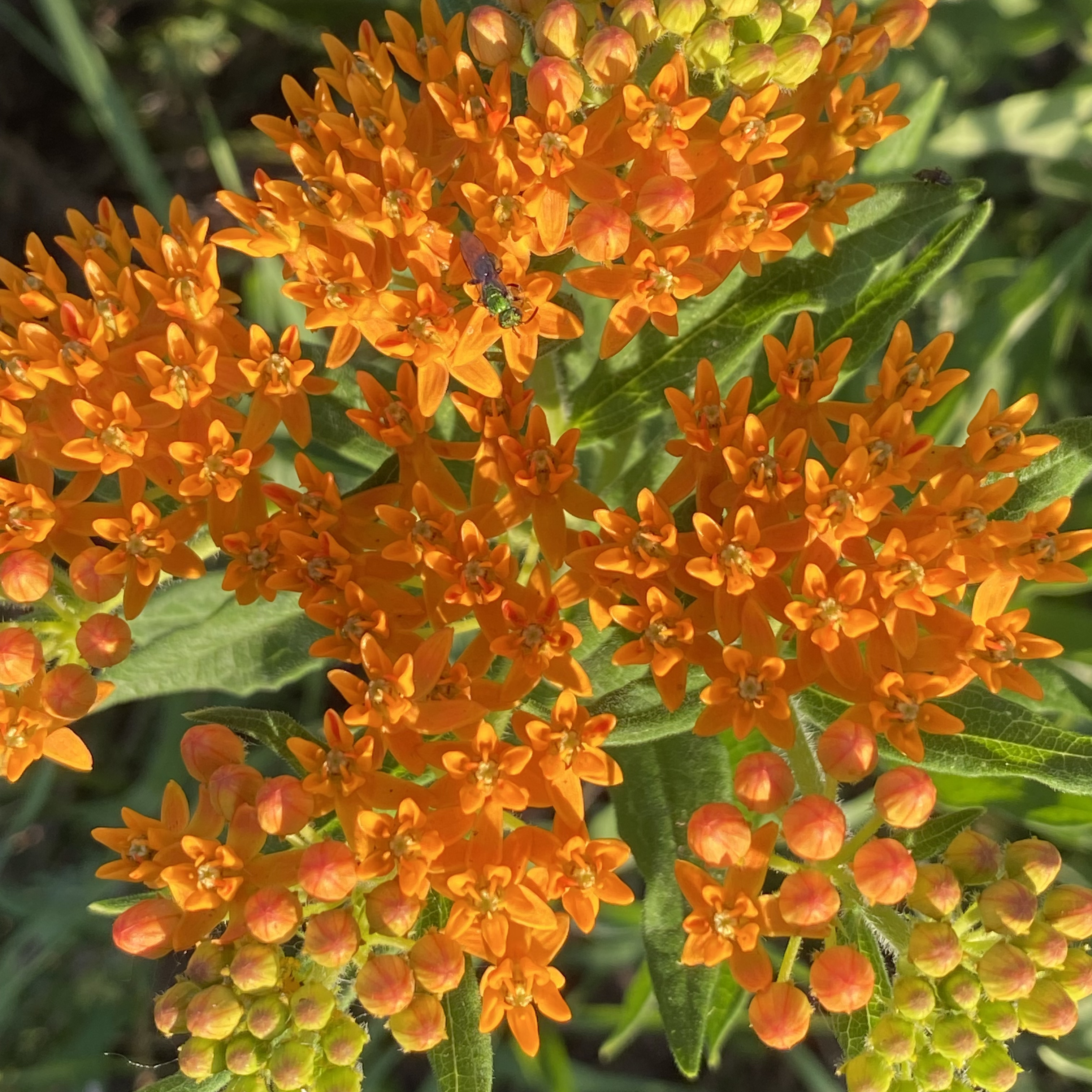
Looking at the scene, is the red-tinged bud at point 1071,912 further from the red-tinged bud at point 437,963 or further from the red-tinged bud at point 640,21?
the red-tinged bud at point 640,21

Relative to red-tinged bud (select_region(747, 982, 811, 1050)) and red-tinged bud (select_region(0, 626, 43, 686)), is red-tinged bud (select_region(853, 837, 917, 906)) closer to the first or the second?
red-tinged bud (select_region(747, 982, 811, 1050))

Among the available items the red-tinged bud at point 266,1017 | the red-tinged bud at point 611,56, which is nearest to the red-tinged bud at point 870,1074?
the red-tinged bud at point 266,1017

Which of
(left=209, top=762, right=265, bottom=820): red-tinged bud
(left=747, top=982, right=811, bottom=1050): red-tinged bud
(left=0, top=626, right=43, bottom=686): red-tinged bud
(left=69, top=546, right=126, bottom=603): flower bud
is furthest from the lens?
(left=69, top=546, right=126, bottom=603): flower bud

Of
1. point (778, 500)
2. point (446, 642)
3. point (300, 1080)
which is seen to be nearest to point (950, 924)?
point (778, 500)

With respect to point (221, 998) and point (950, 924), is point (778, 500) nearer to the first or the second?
point (950, 924)

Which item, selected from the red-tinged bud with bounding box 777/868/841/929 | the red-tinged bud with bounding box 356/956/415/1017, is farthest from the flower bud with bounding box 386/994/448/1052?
the red-tinged bud with bounding box 777/868/841/929

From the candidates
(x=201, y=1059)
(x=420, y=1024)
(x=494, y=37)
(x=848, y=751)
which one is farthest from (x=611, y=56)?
(x=201, y=1059)
